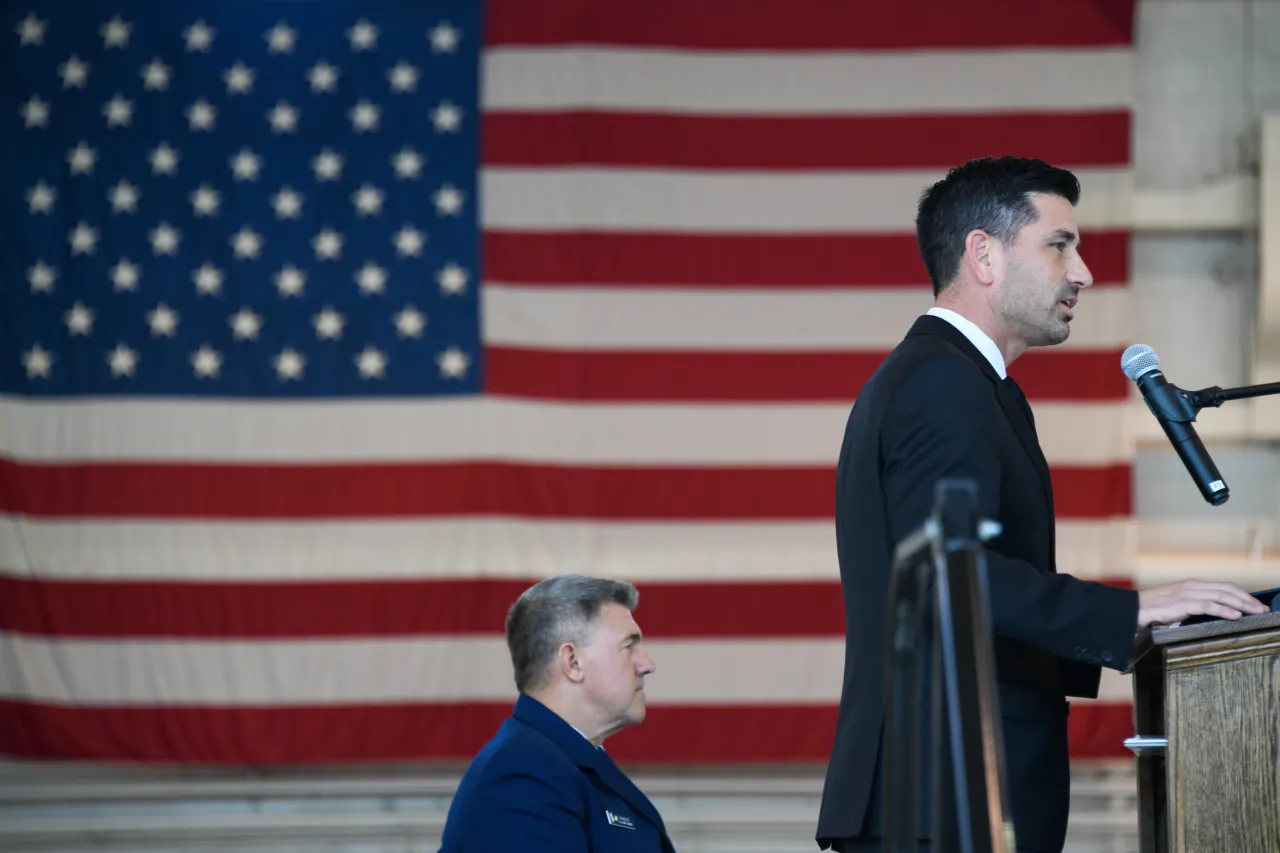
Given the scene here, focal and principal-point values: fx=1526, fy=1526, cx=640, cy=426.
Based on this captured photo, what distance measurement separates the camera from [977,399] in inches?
73.5

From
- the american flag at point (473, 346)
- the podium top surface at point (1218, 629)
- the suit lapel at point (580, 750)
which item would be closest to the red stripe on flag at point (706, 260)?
the american flag at point (473, 346)

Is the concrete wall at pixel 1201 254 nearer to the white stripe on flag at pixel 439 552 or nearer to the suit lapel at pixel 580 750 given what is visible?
the white stripe on flag at pixel 439 552

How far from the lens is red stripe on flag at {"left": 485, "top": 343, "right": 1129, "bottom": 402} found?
15.2 feet

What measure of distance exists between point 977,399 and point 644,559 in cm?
282

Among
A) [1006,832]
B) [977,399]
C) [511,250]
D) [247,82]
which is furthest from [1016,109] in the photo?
[1006,832]

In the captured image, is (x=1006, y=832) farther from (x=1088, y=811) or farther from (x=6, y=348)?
(x=6, y=348)

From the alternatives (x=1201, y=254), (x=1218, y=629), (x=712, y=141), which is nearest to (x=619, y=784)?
(x=1218, y=629)

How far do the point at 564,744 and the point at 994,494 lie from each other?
0.98 meters

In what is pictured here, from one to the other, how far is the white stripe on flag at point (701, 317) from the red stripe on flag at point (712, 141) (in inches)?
15.5

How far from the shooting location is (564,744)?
2506 millimetres

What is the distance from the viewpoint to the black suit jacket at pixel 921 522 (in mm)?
1832

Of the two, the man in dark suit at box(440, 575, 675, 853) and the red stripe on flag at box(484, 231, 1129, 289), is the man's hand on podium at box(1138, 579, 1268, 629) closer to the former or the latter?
the man in dark suit at box(440, 575, 675, 853)

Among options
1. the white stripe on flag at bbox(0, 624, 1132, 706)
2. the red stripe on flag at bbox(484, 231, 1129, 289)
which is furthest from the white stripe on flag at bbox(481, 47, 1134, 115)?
the white stripe on flag at bbox(0, 624, 1132, 706)

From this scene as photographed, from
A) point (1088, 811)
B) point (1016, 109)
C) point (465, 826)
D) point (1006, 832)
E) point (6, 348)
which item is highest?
point (1016, 109)
